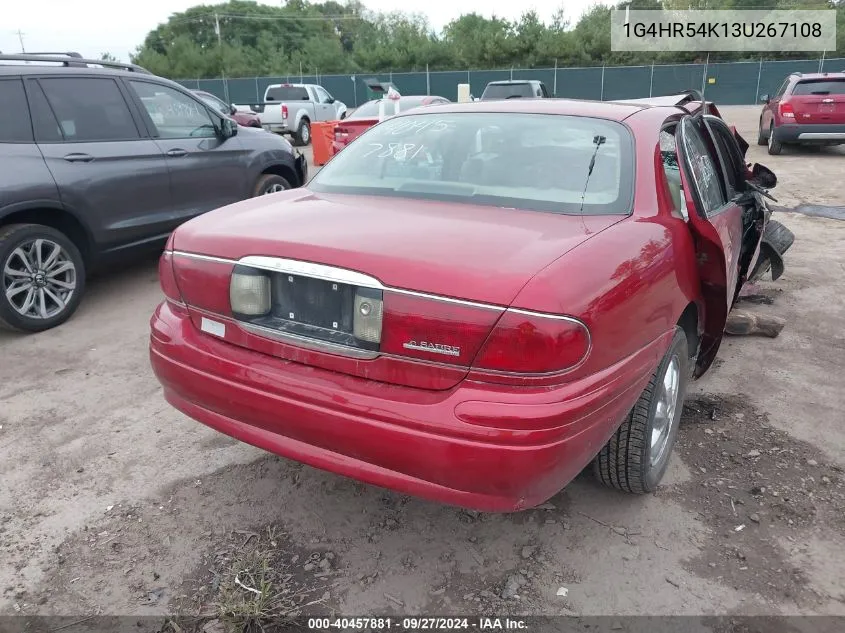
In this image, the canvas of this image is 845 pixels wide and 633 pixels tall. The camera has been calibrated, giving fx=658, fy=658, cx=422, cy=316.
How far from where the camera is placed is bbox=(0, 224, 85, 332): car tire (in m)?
4.55

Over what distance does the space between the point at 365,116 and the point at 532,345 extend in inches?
447

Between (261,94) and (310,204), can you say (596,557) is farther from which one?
(261,94)

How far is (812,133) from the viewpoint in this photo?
13.0 meters

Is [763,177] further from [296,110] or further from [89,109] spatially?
[296,110]

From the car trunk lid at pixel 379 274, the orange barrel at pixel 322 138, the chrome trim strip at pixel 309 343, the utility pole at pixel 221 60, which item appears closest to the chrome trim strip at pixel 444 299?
the car trunk lid at pixel 379 274

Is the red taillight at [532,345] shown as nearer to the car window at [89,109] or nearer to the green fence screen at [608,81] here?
the car window at [89,109]

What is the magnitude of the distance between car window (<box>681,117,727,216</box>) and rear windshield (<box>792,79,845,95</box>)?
11.4 metres

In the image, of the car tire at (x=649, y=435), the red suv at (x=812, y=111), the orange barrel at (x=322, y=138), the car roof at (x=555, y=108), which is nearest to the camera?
the car tire at (x=649, y=435)

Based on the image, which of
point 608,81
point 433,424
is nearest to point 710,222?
point 433,424

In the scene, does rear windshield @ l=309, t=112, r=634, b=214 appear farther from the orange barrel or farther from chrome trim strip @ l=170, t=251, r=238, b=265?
the orange barrel

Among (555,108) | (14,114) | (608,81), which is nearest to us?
(555,108)

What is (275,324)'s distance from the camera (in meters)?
2.27

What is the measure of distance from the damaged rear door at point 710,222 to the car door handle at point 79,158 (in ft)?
13.8

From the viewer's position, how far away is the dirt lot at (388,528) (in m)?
2.32
